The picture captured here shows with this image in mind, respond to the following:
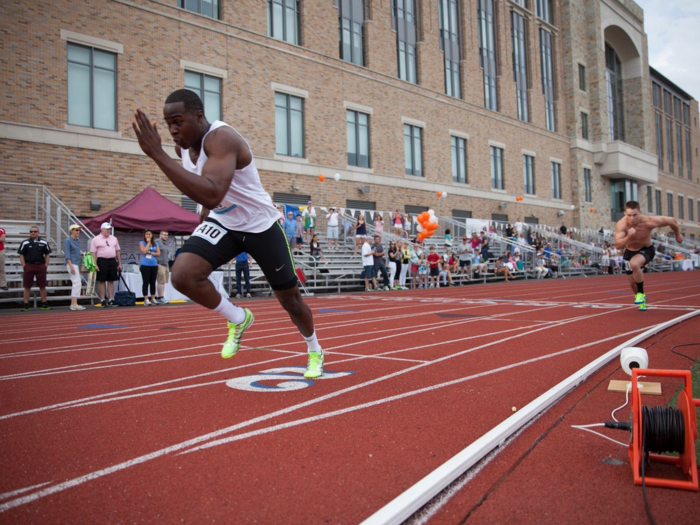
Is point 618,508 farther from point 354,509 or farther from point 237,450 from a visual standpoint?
point 237,450

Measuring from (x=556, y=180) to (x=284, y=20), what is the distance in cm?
2524

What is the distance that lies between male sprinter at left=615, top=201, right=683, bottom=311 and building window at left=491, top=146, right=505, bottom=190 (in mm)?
25195

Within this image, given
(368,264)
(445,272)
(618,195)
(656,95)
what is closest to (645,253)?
(368,264)

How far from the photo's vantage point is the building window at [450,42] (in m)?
32.3

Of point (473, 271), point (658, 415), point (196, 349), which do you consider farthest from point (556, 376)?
point (473, 271)

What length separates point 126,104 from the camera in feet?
63.3

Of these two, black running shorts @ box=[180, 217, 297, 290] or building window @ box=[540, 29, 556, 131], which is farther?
building window @ box=[540, 29, 556, 131]

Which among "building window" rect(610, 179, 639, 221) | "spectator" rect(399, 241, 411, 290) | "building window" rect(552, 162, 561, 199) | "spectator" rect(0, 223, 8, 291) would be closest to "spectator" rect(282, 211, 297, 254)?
"spectator" rect(399, 241, 411, 290)

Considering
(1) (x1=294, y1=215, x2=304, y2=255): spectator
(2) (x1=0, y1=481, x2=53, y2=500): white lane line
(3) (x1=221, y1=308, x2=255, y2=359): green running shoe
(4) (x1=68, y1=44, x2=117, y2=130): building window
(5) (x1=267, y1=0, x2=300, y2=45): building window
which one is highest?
(5) (x1=267, y1=0, x2=300, y2=45): building window

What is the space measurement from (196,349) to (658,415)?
16.3 feet

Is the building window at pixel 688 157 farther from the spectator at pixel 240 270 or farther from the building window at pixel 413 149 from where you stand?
the spectator at pixel 240 270

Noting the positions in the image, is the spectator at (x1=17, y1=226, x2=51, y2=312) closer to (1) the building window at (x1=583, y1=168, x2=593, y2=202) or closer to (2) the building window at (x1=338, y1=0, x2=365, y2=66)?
(2) the building window at (x1=338, y1=0, x2=365, y2=66)

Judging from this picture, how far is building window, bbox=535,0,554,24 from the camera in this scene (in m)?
40.8

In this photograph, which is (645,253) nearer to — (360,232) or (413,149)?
(360,232)
